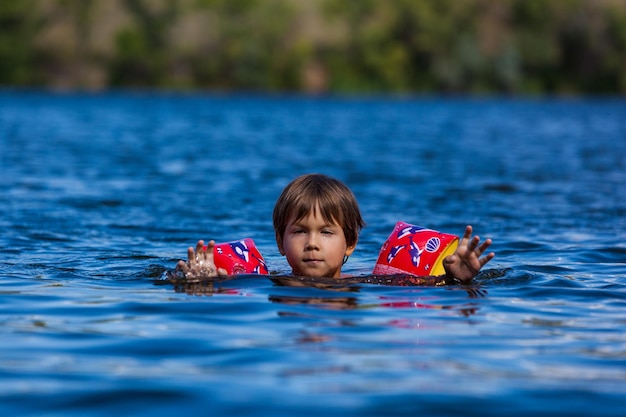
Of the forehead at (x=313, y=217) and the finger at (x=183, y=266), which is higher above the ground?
the forehead at (x=313, y=217)

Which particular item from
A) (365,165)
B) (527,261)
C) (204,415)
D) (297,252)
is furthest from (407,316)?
(365,165)

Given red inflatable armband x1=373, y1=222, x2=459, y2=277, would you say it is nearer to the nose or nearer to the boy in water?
the boy in water

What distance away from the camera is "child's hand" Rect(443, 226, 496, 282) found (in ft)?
23.1

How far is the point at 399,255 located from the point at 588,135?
29.6m

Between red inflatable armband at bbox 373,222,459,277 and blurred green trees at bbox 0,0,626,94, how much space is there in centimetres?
8456

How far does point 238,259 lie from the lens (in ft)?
25.2

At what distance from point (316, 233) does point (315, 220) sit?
0.33 feet

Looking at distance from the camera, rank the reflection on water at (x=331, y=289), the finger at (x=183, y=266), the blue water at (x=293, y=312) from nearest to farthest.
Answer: the blue water at (x=293, y=312) < the reflection on water at (x=331, y=289) < the finger at (x=183, y=266)

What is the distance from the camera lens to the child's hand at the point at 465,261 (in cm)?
704

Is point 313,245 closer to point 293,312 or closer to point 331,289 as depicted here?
point 331,289

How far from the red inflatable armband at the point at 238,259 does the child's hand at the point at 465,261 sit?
1397 mm

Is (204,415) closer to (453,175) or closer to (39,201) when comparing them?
(39,201)

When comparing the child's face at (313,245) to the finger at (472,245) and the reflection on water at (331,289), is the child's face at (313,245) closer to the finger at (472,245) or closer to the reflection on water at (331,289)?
the reflection on water at (331,289)

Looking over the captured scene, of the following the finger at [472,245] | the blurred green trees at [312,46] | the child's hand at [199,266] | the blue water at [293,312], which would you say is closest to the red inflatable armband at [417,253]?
the blue water at [293,312]
